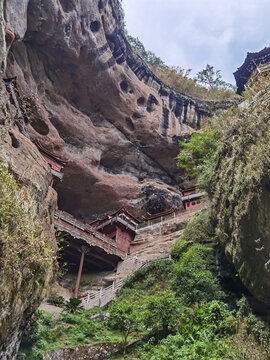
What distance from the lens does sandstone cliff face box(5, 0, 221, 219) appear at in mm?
26344

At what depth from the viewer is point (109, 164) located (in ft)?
110

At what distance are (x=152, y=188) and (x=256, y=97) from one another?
2260 cm

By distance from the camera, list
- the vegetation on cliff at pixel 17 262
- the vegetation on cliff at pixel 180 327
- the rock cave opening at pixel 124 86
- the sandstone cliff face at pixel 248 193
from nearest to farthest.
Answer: the vegetation on cliff at pixel 17 262 < the vegetation on cliff at pixel 180 327 < the sandstone cliff face at pixel 248 193 < the rock cave opening at pixel 124 86

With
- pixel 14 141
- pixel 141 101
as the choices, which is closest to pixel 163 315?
pixel 14 141

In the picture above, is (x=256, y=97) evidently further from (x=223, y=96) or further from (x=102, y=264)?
(x=223, y=96)

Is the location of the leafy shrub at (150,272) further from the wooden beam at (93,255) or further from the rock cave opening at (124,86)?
the rock cave opening at (124,86)

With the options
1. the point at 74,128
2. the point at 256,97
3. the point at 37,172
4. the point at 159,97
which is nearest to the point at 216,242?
the point at 256,97

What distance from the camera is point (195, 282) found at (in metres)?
11.1

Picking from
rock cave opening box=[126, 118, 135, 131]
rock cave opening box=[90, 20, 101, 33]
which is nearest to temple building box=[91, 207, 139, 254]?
rock cave opening box=[126, 118, 135, 131]

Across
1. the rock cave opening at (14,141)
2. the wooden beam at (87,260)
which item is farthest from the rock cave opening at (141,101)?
the rock cave opening at (14,141)

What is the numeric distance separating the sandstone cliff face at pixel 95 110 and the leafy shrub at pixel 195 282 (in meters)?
18.1

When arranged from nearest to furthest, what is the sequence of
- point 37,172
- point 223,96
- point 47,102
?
point 37,172, point 47,102, point 223,96

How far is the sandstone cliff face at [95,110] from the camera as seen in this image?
Answer: 86.4 ft

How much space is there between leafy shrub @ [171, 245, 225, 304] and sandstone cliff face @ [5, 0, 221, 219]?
18142 mm
